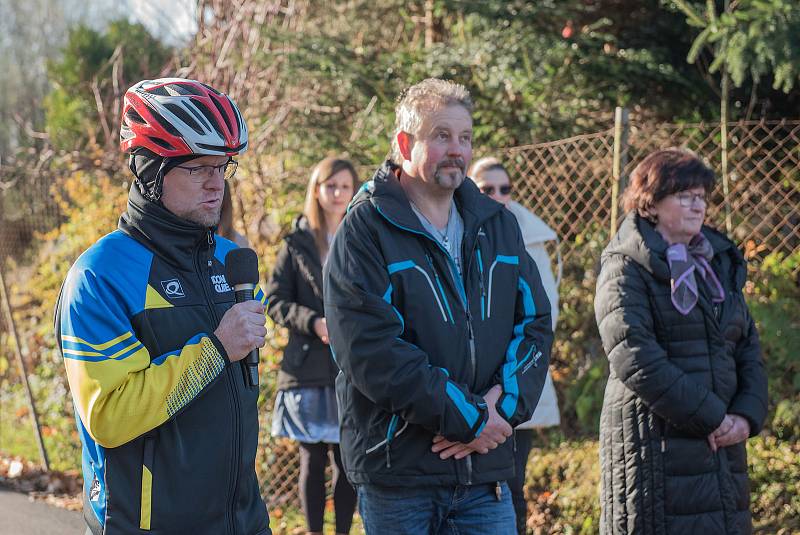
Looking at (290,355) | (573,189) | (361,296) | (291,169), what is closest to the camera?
(361,296)

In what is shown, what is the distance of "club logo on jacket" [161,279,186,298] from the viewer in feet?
9.12

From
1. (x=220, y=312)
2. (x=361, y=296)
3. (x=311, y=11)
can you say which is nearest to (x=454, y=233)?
(x=361, y=296)

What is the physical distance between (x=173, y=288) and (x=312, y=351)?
9.45 feet

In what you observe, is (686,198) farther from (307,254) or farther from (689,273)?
(307,254)

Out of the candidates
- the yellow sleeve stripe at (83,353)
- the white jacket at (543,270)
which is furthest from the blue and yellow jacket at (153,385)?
the white jacket at (543,270)

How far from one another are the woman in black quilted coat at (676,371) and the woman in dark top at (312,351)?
1.84 metres

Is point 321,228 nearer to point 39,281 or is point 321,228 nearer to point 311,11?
point 311,11

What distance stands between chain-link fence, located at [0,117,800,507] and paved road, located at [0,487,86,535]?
140cm

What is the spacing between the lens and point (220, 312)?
290 cm

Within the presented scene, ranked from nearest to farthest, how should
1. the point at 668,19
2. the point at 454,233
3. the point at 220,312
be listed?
1. the point at 220,312
2. the point at 454,233
3. the point at 668,19

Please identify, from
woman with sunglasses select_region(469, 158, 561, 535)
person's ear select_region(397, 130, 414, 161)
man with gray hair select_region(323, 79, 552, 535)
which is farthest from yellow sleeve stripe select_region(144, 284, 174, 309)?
woman with sunglasses select_region(469, 158, 561, 535)

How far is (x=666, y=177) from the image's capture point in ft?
14.1

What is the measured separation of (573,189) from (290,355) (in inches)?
90.7

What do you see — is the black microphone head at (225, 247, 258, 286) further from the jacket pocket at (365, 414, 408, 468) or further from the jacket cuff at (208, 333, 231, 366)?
the jacket pocket at (365, 414, 408, 468)
